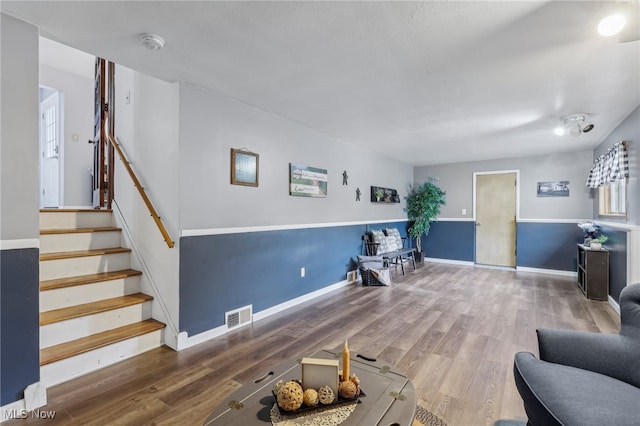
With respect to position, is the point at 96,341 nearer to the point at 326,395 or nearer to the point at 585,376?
the point at 326,395

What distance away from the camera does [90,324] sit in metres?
2.41

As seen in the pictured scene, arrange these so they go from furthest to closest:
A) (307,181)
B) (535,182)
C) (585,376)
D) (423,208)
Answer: (423,208), (535,182), (307,181), (585,376)

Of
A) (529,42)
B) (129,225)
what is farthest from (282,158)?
(529,42)

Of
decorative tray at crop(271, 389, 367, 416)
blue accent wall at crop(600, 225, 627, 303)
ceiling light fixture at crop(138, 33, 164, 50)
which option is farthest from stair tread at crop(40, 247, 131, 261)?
blue accent wall at crop(600, 225, 627, 303)

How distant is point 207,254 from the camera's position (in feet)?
9.41

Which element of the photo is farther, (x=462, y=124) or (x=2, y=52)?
(x=462, y=124)

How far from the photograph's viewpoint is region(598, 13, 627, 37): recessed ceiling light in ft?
5.54

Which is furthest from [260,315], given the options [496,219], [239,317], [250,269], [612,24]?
[496,219]

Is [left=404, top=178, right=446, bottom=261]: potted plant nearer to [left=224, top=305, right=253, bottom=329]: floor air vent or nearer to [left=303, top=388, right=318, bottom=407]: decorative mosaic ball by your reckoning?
[left=224, top=305, right=253, bottom=329]: floor air vent

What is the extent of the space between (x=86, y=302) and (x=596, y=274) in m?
6.21

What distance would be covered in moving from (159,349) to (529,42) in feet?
12.4

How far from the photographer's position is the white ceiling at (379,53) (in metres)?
1.73

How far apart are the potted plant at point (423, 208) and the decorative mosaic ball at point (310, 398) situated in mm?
6218

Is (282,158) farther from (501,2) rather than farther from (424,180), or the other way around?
(424,180)
